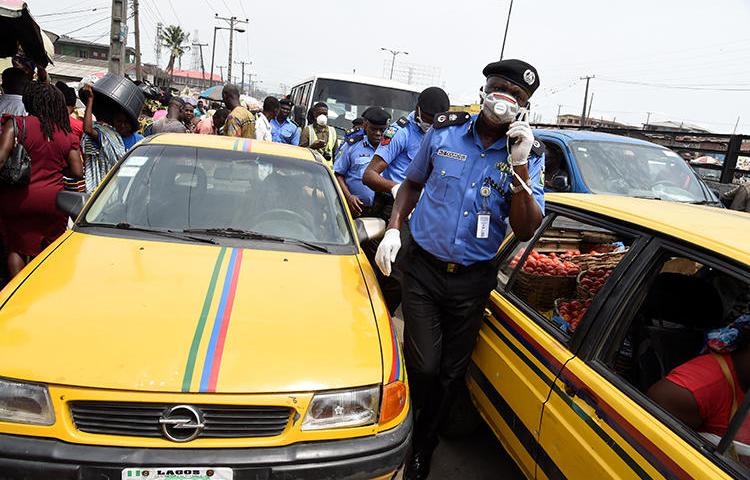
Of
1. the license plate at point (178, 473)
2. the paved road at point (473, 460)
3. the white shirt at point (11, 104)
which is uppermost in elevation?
the white shirt at point (11, 104)

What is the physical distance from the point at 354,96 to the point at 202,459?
9335mm

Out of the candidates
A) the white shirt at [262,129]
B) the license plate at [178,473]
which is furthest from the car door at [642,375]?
the white shirt at [262,129]

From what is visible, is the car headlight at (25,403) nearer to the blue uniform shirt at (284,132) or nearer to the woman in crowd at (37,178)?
the woman in crowd at (37,178)

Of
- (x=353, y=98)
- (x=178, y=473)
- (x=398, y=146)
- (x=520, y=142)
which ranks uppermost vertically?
(x=353, y=98)

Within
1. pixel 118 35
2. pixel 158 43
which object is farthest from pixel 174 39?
pixel 118 35

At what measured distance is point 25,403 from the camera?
1.66 metres

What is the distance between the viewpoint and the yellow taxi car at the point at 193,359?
65.2 inches

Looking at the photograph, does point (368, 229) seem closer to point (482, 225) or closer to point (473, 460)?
point (482, 225)

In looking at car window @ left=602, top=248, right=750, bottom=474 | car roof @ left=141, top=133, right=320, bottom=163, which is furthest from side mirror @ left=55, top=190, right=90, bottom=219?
car window @ left=602, top=248, right=750, bottom=474

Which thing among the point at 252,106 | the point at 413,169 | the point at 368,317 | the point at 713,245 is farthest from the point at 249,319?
the point at 252,106

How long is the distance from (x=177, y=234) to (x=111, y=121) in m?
3.01

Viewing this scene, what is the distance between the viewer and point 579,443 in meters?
1.89

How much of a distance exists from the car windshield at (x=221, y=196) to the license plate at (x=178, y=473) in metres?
1.32

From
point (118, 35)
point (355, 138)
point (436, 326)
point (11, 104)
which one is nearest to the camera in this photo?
point (436, 326)
